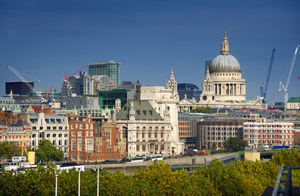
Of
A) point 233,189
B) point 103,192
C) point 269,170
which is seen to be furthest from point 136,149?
point 103,192

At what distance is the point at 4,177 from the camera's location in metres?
85.9

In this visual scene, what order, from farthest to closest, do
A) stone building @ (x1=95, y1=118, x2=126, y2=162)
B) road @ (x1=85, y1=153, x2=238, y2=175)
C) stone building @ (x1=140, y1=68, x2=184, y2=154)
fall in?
stone building @ (x1=140, y1=68, x2=184, y2=154)
stone building @ (x1=95, y1=118, x2=126, y2=162)
road @ (x1=85, y1=153, x2=238, y2=175)

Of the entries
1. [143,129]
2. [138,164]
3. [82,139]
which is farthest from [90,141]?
[143,129]

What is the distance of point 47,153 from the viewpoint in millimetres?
153375

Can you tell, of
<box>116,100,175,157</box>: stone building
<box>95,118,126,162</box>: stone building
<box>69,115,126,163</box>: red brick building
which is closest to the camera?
<box>69,115,126,163</box>: red brick building

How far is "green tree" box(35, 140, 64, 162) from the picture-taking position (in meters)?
151

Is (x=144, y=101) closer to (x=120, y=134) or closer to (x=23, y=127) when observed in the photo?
(x=120, y=134)

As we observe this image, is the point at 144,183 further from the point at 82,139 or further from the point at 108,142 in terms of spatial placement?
the point at 108,142

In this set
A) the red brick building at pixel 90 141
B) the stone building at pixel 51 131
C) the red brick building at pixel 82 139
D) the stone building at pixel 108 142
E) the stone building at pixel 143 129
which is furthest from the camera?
the stone building at pixel 143 129

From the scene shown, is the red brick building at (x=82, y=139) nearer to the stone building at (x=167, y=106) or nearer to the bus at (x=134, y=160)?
the bus at (x=134, y=160)

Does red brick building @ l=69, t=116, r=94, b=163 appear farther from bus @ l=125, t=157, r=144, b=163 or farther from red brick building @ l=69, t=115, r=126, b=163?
bus @ l=125, t=157, r=144, b=163

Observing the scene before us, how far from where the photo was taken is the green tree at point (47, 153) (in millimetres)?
150913

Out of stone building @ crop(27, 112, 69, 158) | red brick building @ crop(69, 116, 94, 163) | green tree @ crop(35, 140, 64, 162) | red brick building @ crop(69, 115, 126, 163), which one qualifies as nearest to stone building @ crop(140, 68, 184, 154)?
red brick building @ crop(69, 115, 126, 163)

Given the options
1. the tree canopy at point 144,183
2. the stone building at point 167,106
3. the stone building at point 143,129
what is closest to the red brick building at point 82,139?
the stone building at point 143,129
